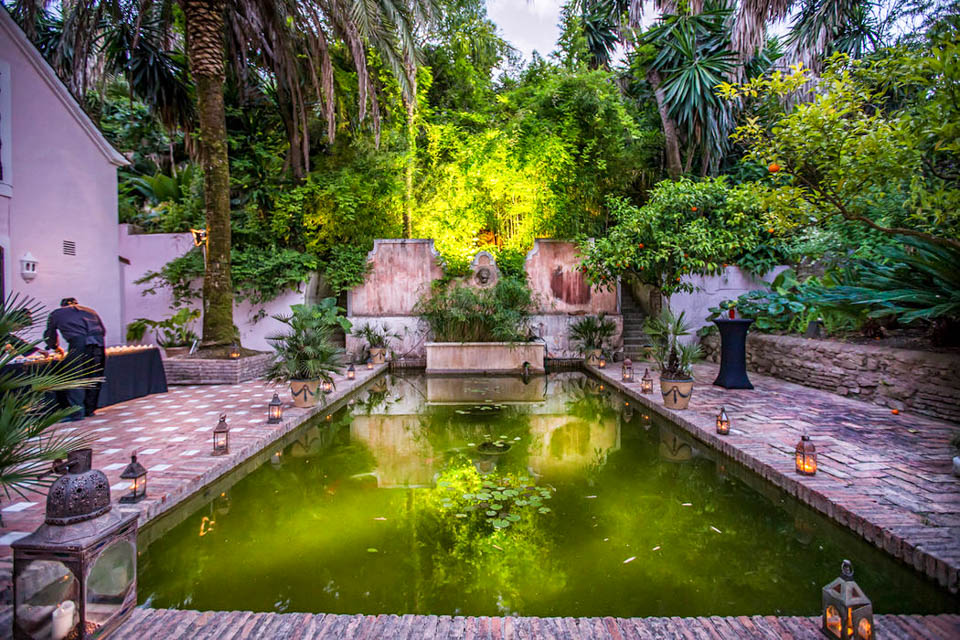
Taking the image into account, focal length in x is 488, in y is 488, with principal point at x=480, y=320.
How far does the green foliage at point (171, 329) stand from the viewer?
11.1 metres

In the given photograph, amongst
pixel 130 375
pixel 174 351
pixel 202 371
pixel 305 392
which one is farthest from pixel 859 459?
pixel 174 351

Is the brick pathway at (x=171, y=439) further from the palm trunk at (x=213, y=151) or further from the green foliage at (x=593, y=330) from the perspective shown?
the green foliage at (x=593, y=330)

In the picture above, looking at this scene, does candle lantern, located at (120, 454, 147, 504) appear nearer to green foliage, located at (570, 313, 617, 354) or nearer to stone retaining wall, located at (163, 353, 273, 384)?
stone retaining wall, located at (163, 353, 273, 384)

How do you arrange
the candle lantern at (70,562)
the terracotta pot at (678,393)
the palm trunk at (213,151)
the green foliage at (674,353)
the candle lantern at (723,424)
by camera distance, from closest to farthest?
the candle lantern at (70,562)
the candle lantern at (723,424)
the terracotta pot at (678,393)
the green foliage at (674,353)
the palm trunk at (213,151)

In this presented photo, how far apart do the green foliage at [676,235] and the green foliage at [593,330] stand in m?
1.87

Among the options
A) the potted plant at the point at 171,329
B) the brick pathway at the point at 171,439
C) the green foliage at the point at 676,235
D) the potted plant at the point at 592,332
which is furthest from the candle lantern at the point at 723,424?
the potted plant at the point at 171,329

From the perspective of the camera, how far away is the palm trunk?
8.10 meters

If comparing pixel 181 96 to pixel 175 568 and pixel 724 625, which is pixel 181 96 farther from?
pixel 724 625

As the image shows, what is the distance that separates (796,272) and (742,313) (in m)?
2.19

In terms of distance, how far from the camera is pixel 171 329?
444 inches

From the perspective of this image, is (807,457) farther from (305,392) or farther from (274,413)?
(305,392)

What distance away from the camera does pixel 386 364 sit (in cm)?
1095

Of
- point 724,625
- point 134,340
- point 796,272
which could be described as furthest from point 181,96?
point 796,272

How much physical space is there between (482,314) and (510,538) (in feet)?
24.6
